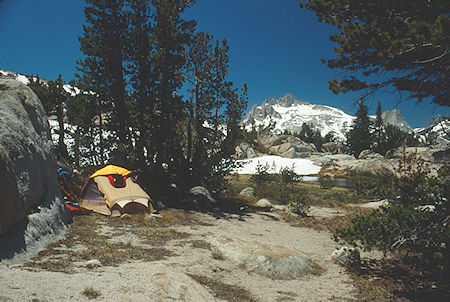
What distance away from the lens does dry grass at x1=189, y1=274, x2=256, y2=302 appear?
5.33 metres

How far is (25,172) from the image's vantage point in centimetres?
652

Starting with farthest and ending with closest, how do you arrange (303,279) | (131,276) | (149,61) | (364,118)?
(364,118)
(149,61)
(303,279)
(131,276)

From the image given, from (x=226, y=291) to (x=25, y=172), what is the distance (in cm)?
565

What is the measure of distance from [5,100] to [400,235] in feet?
35.0

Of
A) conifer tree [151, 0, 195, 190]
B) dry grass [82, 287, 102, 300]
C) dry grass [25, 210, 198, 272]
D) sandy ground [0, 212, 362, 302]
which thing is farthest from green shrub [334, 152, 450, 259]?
conifer tree [151, 0, 195, 190]

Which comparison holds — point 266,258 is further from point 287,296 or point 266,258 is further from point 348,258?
point 348,258

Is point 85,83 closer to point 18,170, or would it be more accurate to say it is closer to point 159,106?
point 159,106

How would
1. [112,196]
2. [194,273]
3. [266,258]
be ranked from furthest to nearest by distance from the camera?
[112,196], [266,258], [194,273]

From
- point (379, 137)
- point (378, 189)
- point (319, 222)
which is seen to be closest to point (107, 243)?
point (378, 189)

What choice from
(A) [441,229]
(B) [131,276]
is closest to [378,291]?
(A) [441,229]

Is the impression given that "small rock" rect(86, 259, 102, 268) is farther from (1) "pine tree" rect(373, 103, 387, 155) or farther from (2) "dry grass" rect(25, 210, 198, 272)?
(1) "pine tree" rect(373, 103, 387, 155)

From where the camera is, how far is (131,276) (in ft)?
15.8

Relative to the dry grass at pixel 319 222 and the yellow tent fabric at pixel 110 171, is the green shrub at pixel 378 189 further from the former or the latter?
the yellow tent fabric at pixel 110 171

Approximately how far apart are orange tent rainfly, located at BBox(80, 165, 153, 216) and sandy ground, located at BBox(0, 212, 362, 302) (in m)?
2.87
